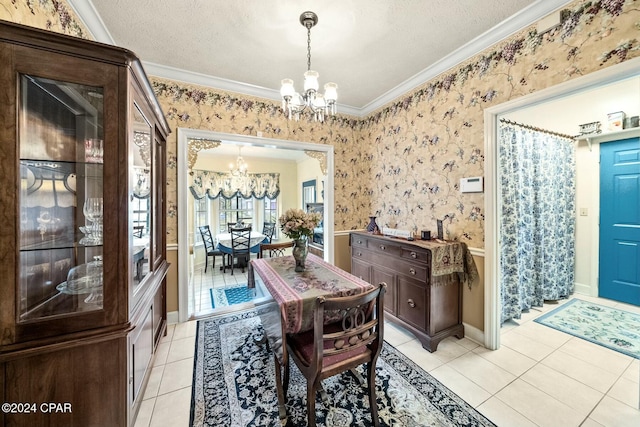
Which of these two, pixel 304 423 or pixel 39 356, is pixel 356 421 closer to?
pixel 304 423

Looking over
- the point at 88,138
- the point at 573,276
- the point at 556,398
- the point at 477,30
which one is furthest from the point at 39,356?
the point at 573,276

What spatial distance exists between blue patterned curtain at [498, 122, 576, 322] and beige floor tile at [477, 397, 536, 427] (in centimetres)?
135

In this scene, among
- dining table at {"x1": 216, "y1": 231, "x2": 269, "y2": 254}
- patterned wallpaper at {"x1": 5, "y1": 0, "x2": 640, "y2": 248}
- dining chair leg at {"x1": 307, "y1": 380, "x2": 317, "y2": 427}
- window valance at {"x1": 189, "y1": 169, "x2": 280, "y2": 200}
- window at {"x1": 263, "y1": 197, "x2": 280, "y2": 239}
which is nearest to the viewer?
dining chair leg at {"x1": 307, "y1": 380, "x2": 317, "y2": 427}

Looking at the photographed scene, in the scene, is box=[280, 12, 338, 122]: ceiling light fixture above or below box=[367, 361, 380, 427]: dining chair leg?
above

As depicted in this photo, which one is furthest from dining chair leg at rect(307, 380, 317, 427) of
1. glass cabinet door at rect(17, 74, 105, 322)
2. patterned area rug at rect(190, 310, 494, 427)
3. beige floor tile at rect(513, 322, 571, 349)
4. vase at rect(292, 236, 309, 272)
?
beige floor tile at rect(513, 322, 571, 349)

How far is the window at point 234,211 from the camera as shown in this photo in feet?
21.6

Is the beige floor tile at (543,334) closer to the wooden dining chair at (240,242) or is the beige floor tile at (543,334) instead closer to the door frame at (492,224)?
the door frame at (492,224)

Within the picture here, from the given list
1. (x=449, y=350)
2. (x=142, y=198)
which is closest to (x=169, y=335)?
(x=142, y=198)

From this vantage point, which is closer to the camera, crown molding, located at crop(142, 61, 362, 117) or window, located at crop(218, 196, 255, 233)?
crown molding, located at crop(142, 61, 362, 117)

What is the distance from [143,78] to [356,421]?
8.06ft

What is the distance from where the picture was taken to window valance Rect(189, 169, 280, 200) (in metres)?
6.03

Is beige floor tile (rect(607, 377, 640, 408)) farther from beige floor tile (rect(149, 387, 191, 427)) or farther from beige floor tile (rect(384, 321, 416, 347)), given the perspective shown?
beige floor tile (rect(149, 387, 191, 427))

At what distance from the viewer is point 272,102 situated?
3.16 metres

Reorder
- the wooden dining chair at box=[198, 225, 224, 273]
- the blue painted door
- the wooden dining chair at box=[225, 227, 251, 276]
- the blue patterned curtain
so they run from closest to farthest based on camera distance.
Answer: the blue patterned curtain → the blue painted door → the wooden dining chair at box=[225, 227, 251, 276] → the wooden dining chair at box=[198, 225, 224, 273]
